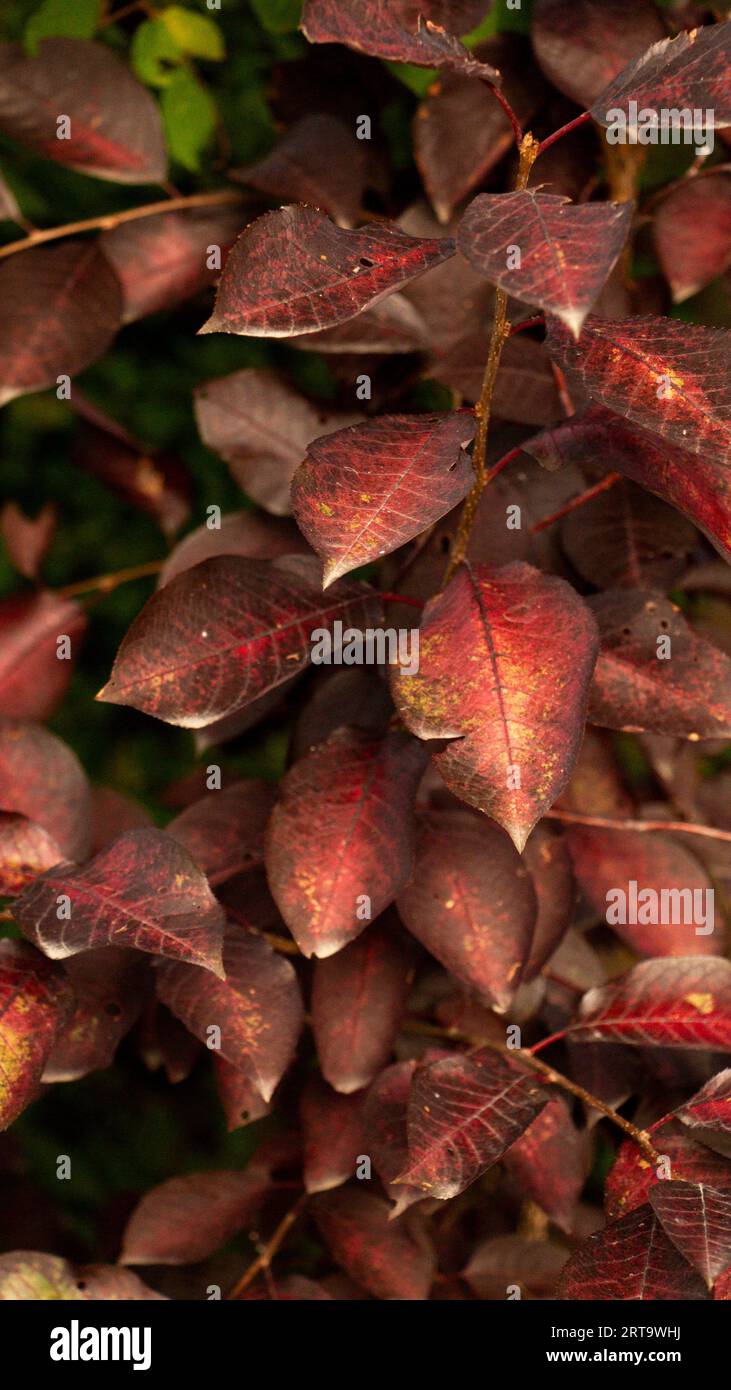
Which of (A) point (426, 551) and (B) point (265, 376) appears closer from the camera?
(A) point (426, 551)

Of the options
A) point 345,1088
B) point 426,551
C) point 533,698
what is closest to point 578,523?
point 426,551

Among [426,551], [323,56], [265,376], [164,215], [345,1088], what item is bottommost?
[345,1088]

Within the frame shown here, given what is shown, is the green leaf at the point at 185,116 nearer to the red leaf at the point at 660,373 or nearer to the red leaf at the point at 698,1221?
the red leaf at the point at 660,373

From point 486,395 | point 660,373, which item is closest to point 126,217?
point 486,395

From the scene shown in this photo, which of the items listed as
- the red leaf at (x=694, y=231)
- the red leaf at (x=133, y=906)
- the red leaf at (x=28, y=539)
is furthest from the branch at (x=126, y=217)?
the red leaf at (x=133, y=906)

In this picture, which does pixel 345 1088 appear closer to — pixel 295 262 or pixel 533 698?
pixel 533 698

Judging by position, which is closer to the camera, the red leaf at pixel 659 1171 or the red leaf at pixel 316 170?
the red leaf at pixel 659 1171
